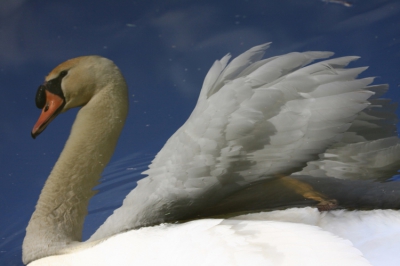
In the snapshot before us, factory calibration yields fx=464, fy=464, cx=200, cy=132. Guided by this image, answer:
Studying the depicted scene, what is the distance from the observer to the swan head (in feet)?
3.40

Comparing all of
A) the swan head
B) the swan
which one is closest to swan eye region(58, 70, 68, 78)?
the swan head

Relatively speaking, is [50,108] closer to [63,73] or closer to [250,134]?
[63,73]

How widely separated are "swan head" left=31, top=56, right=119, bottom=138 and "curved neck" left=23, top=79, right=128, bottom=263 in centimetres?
3

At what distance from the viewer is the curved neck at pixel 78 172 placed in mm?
982

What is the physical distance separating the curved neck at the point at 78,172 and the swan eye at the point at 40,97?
84 millimetres

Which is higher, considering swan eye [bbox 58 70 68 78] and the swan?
swan eye [bbox 58 70 68 78]

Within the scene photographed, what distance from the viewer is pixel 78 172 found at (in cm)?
103

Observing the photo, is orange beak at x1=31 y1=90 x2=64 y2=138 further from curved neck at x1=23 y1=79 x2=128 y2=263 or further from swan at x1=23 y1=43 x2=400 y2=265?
swan at x1=23 y1=43 x2=400 y2=265

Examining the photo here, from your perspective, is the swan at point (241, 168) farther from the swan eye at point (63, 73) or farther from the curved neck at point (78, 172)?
the swan eye at point (63, 73)

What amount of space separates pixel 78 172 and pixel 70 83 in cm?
20

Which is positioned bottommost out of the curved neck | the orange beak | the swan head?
the curved neck

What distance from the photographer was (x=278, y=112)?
0.75 metres

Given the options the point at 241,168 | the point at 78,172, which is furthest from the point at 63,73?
the point at 241,168

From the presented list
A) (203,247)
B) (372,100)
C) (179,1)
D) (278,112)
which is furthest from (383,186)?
(179,1)
